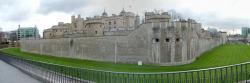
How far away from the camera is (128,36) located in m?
38.1

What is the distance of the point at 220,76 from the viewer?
1060 centimetres

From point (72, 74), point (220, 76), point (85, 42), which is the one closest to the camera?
point (220, 76)

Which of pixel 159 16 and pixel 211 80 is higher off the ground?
pixel 159 16

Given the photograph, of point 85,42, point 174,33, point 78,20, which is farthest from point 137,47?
point 78,20

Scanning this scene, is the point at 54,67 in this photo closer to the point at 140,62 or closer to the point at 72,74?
the point at 72,74

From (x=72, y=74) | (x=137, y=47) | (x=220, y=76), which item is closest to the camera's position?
(x=220, y=76)

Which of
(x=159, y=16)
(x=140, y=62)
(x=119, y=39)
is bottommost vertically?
(x=140, y=62)

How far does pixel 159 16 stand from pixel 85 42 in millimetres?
12737

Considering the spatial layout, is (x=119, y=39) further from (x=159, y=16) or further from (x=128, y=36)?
(x=159, y=16)

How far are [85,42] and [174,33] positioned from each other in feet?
54.4

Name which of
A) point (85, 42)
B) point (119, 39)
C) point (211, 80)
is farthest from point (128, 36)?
point (211, 80)

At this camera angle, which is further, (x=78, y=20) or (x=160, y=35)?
(x=78, y=20)

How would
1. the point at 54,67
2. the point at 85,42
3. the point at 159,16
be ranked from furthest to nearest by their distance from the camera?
the point at 85,42 < the point at 159,16 < the point at 54,67

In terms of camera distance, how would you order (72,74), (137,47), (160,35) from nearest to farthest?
1. (72,74)
2. (160,35)
3. (137,47)
